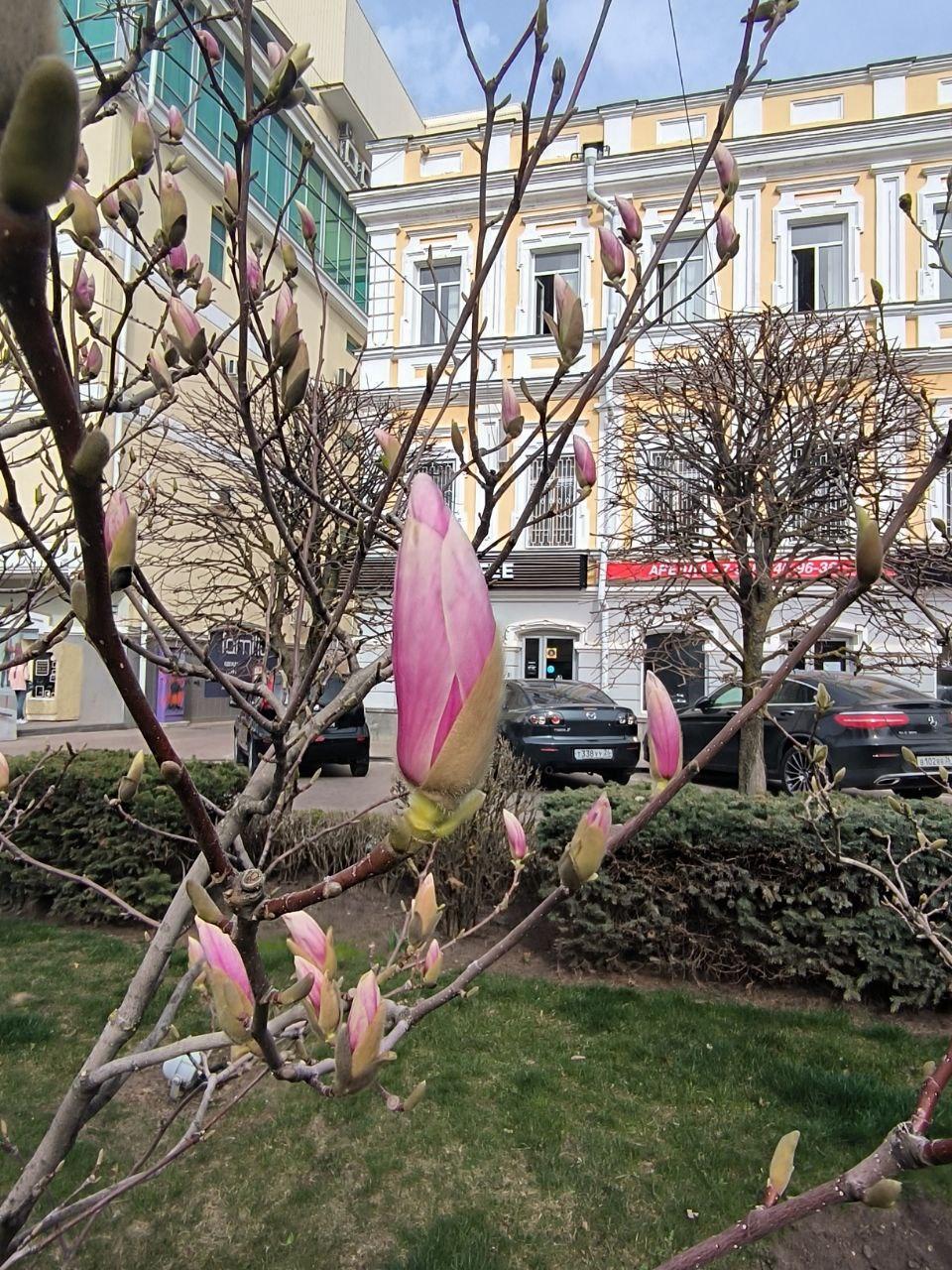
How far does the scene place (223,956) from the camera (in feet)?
2.31

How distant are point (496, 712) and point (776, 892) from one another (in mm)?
4194

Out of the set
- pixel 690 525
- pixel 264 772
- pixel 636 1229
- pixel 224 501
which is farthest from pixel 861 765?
pixel 264 772

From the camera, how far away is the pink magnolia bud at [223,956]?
696 mm

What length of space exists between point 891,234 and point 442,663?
56.0 feet

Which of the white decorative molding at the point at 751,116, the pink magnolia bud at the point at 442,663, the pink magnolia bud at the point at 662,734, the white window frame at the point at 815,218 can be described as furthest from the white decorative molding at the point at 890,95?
the pink magnolia bud at the point at 442,663

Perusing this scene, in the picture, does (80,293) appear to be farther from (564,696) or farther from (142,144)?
(564,696)

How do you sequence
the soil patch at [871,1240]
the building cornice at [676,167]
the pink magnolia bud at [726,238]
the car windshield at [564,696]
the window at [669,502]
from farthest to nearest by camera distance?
the building cornice at [676,167], the car windshield at [564,696], the window at [669,502], the soil patch at [871,1240], the pink magnolia bud at [726,238]

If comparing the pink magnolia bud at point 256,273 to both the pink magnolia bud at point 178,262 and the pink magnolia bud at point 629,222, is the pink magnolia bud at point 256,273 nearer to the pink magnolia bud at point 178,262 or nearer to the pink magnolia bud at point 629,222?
the pink magnolia bud at point 178,262

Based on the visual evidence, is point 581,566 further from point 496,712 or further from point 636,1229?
point 496,712

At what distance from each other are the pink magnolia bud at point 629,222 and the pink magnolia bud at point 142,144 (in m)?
0.85

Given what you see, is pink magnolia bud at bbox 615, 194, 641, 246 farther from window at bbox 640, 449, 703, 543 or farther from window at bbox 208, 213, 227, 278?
window at bbox 208, 213, 227, 278

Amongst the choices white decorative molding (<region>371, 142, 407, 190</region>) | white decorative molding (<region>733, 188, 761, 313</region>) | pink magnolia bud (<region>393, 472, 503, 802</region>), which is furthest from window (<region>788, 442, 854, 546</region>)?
white decorative molding (<region>371, 142, 407, 190</region>)

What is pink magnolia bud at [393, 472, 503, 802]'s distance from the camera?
50 centimetres

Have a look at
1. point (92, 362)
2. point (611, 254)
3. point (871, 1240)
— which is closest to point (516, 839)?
point (611, 254)
